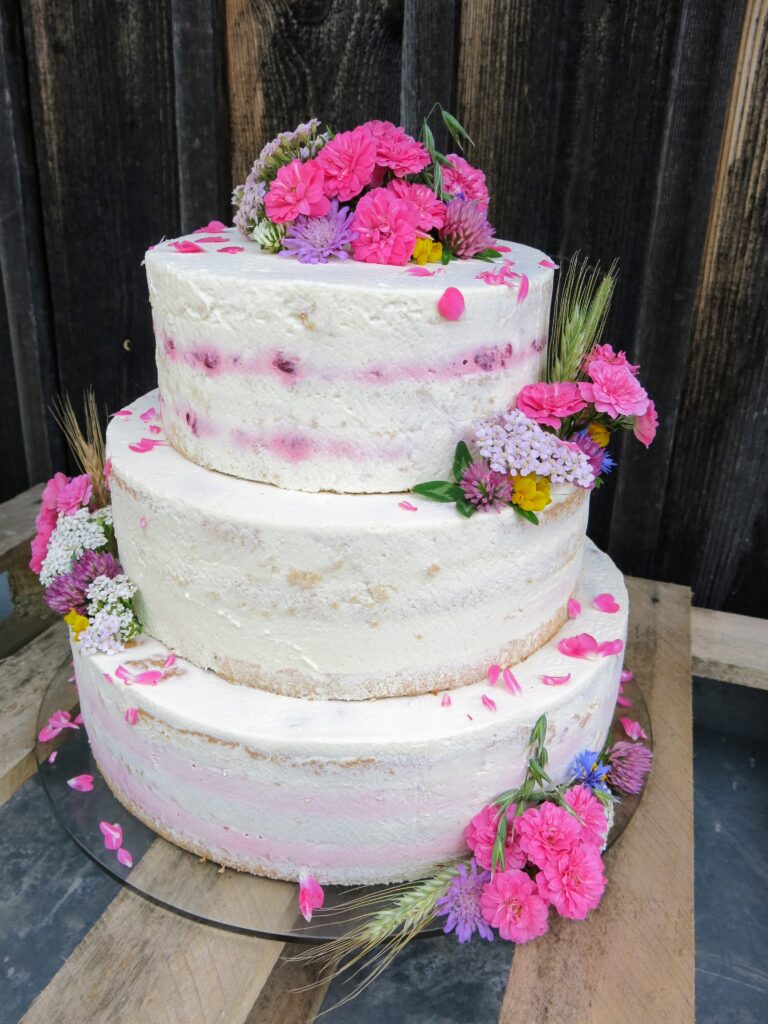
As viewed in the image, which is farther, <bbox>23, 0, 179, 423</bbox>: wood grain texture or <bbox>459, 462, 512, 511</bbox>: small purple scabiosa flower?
<bbox>23, 0, 179, 423</bbox>: wood grain texture

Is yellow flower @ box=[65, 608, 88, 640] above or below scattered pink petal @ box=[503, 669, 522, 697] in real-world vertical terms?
above

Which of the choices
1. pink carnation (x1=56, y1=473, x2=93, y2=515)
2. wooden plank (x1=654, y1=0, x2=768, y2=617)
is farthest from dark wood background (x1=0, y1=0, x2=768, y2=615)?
pink carnation (x1=56, y1=473, x2=93, y2=515)

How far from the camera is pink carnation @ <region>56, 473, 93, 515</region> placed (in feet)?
6.00

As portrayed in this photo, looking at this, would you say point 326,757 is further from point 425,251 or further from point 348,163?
point 348,163

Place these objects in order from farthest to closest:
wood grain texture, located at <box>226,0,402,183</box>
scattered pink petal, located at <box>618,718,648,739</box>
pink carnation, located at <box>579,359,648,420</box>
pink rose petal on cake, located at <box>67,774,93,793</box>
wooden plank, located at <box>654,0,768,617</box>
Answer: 1. wood grain texture, located at <box>226,0,402,183</box>
2. wooden plank, located at <box>654,0,768,617</box>
3. scattered pink petal, located at <box>618,718,648,739</box>
4. pink rose petal on cake, located at <box>67,774,93,793</box>
5. pink carnation, located at <box>579,359,648,420</box>

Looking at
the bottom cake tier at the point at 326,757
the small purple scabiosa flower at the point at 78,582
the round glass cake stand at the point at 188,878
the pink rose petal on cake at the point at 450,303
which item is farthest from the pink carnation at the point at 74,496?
the pink rose petal on cake at the point at 450,303

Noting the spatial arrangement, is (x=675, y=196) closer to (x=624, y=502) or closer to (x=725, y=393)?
(x=725, y=393)

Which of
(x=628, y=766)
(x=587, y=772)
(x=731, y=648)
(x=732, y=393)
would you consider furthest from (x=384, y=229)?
(x=731, y=648)

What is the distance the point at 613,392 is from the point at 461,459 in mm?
317

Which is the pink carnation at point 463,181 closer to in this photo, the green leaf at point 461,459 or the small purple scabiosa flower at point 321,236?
the small purple scabiosa flower at point 321,236

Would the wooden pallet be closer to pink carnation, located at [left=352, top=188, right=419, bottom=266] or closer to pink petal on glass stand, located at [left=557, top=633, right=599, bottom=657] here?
pink petal on glass stand, located at [left=557, top=633, right=599, bottom=657]

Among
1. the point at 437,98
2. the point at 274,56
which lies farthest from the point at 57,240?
the point at 437,98

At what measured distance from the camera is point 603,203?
2.14 m

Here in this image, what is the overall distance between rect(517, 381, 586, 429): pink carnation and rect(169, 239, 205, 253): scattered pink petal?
645mm
